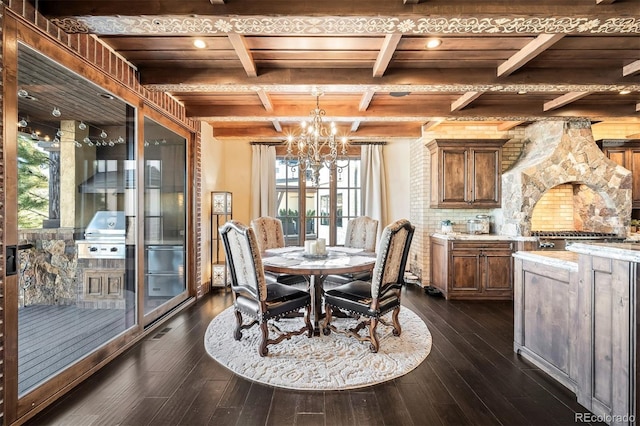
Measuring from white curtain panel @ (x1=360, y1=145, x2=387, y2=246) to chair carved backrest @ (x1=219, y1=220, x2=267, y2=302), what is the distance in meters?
3.43

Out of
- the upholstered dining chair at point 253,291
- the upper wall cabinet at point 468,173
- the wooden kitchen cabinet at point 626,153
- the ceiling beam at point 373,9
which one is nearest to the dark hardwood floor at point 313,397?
the upholstered dining chair at point 253,291

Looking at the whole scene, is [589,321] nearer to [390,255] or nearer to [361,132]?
[390,255]

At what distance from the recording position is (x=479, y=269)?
4.25 metres

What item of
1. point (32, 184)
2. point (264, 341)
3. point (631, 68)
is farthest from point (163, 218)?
point (631, 68)

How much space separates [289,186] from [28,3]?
4269mm

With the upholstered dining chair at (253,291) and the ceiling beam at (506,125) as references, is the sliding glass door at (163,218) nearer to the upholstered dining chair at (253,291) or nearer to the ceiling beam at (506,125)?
the upholstered dining chair at (253,291)

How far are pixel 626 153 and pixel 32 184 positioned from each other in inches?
281

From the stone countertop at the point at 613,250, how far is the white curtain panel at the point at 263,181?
4541 millimetres

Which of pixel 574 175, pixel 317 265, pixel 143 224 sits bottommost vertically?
pixel 317 265

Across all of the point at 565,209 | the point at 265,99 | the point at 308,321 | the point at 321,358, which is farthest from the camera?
the point at 565,209

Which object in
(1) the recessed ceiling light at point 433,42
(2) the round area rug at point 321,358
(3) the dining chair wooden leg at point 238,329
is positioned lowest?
(2) the round area rug at point 321,358

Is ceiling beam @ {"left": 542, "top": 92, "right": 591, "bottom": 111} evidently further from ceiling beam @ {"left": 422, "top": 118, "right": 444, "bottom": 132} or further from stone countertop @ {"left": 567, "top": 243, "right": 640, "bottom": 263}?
stone countertop @ {"left": 567, "top": 243, "right": 640, "bottom": 263}

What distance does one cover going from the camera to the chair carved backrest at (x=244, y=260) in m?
2.43

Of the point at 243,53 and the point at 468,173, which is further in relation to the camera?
the point at 468,173
